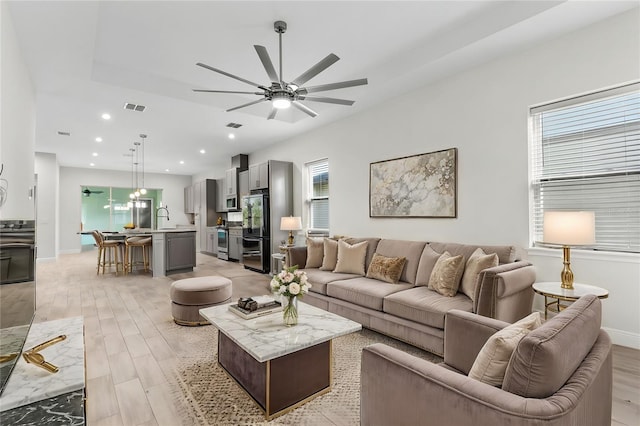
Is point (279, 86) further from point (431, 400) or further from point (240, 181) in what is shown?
point (240, 181)

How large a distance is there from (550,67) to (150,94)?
4.76m

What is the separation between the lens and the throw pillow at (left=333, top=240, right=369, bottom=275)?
4.13 meters

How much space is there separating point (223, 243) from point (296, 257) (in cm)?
513

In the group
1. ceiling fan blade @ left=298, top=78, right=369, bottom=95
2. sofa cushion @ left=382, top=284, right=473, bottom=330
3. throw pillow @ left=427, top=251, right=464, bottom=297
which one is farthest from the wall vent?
throw pillow @ left=427, top=251, right=464, bottom=297

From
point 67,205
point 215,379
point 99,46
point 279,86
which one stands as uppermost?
point 99,46

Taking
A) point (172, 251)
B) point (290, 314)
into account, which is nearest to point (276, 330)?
point (290, 314)

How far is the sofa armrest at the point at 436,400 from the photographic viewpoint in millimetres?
986

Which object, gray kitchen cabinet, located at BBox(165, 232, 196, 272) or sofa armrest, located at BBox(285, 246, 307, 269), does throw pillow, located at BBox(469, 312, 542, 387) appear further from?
gray kitchen cabinet, located at BBox(165, 232, 196, 272)

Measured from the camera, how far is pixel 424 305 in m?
2.79

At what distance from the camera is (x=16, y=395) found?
1.41 metres

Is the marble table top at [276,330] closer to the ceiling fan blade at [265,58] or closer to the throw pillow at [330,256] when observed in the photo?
the throw pillow at [330,256]

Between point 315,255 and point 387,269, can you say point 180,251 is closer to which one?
point 315,255

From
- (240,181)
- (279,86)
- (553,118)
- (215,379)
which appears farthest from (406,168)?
(240,181)

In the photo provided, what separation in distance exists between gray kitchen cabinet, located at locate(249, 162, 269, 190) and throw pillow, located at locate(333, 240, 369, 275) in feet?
9.76
